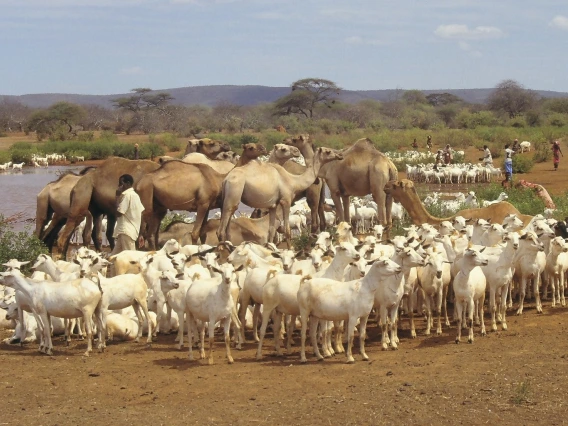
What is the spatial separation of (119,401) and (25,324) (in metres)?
3.58

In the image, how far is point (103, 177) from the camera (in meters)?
19.2

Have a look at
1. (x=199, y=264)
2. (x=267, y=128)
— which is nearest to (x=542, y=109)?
(x=267, y=128)

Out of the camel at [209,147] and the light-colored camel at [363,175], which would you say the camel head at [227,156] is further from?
the light-colored camel at [363,175]

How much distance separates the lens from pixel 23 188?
129 ft

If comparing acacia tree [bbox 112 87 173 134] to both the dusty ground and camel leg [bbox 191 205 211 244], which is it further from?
the dusty ground

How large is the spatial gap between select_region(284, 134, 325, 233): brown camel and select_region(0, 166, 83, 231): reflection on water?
24.2 feet

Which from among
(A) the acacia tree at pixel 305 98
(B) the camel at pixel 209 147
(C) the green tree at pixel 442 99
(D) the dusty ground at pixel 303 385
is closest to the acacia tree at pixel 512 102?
(A) the acacia tree at pixel 305 98

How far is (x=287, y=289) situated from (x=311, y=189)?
9465 millimetres

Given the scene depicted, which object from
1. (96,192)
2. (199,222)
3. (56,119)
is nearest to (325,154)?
(199,222)

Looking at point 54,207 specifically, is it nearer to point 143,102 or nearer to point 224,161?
point 224,161

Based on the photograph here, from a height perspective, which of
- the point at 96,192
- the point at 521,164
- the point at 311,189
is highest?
the point at 96,192

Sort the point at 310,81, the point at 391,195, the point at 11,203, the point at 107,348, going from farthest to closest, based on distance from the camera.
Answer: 1. the point at 310,81
2. the point at 11,203
3. the point at 391,195
4. the point at 107,348

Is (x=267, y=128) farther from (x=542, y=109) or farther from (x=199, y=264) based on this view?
(x=199, y=264)

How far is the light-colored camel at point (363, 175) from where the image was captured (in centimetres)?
2084
